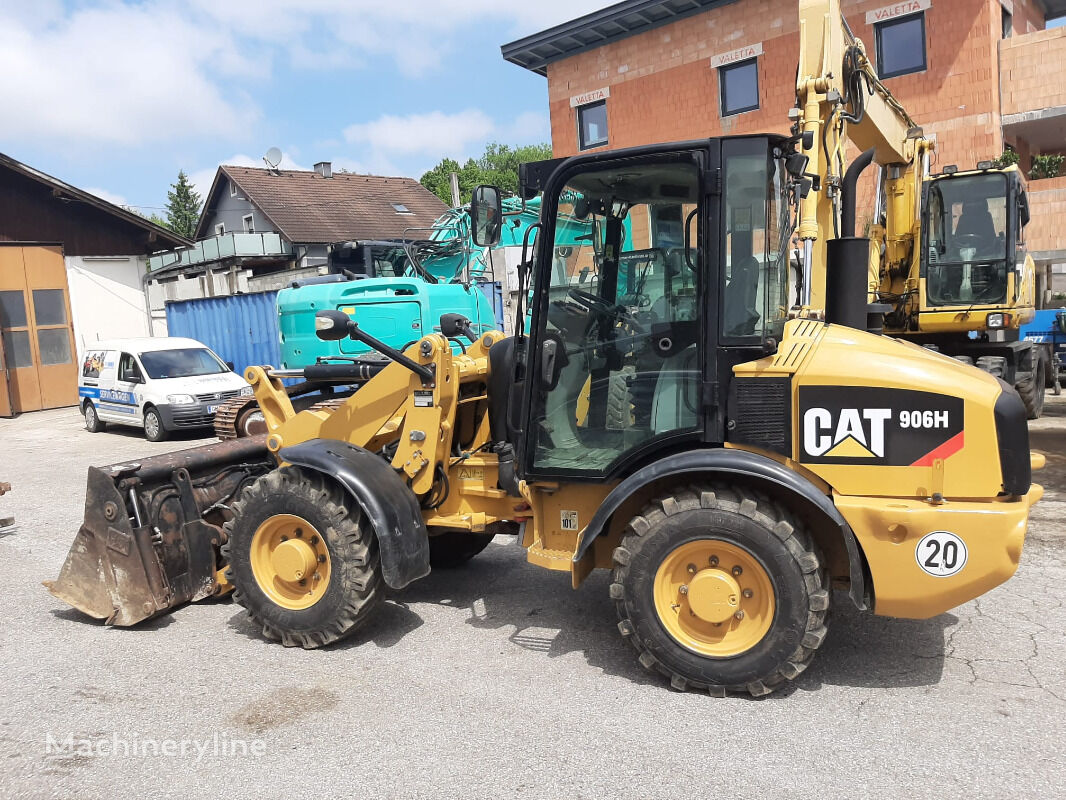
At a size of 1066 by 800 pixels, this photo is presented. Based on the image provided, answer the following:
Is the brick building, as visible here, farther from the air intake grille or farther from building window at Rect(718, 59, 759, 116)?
the air intake grille

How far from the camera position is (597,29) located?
2164 cm

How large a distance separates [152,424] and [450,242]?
18.4 ft

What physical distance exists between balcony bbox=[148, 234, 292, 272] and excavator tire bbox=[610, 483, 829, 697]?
923 inches

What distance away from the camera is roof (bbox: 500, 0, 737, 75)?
20406 millimetres

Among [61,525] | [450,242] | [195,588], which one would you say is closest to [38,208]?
[450,242]

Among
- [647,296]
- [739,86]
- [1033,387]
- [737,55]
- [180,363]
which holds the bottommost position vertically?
[1033,387]

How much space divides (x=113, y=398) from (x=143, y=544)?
11.0m

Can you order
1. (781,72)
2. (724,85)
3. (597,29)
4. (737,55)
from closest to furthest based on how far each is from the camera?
(781,72) < (737,55) < (724,85) < (597,29)

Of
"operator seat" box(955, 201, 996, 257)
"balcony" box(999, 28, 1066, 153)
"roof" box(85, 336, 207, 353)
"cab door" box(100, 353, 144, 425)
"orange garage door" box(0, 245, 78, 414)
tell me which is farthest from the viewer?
"orange garage door" box(0, 245, 78, 414)

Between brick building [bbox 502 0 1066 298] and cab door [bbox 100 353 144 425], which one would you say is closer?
cab door [bbox 100 353 144 425]

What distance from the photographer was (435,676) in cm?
423

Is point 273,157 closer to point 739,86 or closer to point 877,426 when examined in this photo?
point 739,86

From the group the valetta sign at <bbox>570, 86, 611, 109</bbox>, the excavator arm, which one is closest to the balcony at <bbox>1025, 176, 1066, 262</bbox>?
the excavator arm

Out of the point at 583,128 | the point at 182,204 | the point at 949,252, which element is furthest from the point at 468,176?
the point at 949,252
